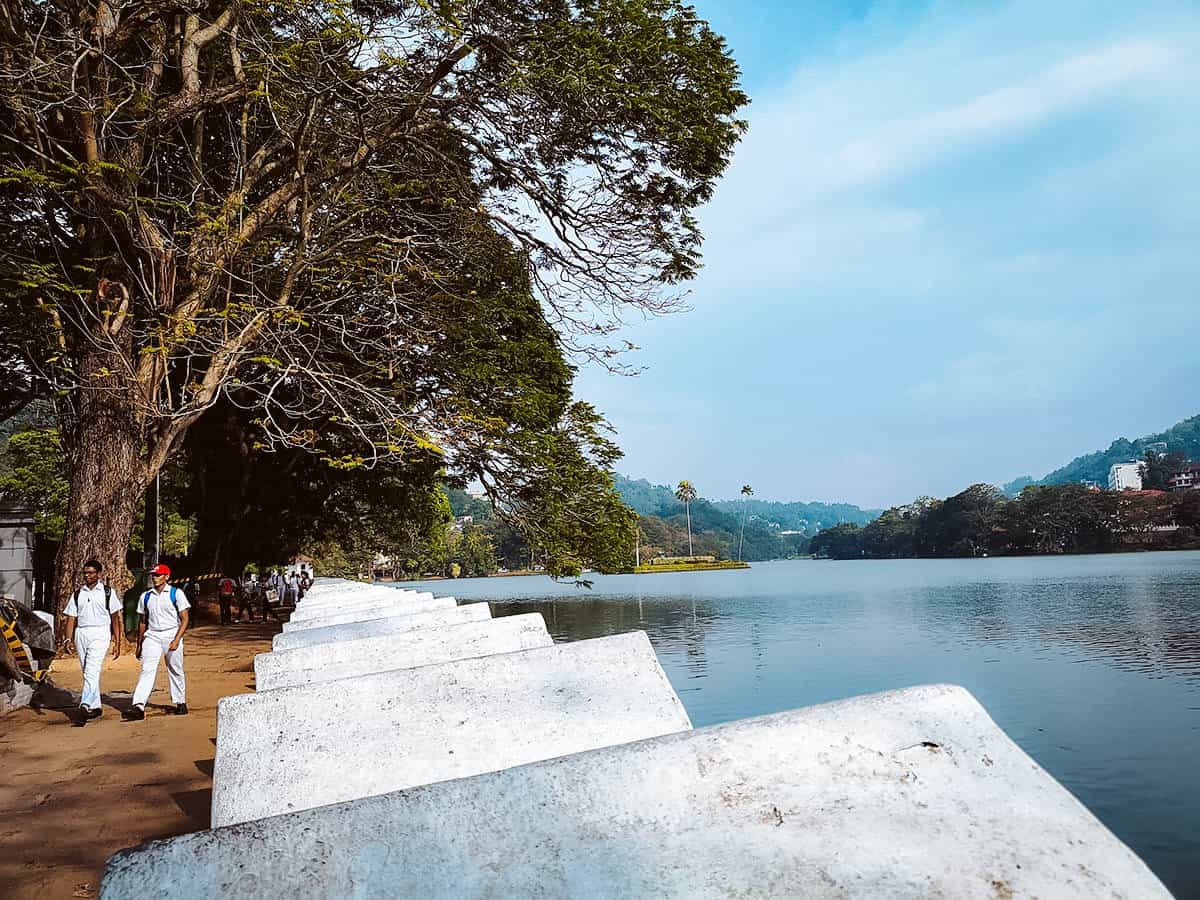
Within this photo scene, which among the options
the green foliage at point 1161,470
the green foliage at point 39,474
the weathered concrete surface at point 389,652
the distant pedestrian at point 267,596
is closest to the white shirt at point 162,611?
the weathered concrete surface at point 389,652

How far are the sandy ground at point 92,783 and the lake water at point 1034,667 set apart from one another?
508 cm

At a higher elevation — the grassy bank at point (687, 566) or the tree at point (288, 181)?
the tree at point (288, 181)

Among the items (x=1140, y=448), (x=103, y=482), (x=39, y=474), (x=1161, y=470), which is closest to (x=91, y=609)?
(x=103, y=482)

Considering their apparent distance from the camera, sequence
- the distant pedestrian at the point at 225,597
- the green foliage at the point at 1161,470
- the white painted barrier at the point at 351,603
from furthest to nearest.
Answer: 1. the green foliage at the point at 1161,470
2. the distant pedestrian at the point at 225,597
3. the white painted barrier at the point at 351,603

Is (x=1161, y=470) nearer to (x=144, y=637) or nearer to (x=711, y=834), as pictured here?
(x=144, y=637)

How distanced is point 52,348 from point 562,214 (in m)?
8.27

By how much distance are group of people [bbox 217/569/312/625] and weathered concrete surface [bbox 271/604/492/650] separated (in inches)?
655

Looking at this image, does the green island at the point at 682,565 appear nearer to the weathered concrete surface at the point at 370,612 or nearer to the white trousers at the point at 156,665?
the weathered concrete surface at the point at 370,612

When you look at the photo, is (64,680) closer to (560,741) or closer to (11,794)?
(11,794)

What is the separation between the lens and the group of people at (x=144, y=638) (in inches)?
342

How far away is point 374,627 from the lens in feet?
21.9

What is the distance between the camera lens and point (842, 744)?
7.83ft

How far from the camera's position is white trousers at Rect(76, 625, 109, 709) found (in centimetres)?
868

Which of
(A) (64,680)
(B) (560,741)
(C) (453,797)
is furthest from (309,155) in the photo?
(C) (453,797)
